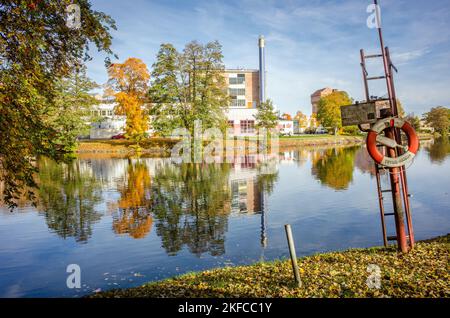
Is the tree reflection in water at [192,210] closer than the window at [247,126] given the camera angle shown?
Yes

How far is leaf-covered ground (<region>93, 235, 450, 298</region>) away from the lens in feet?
20.8

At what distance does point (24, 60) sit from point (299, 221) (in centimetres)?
1113

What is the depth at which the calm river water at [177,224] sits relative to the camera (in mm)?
9797

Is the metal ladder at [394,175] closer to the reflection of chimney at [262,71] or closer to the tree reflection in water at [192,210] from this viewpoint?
the tree reflection in water at [192,210]

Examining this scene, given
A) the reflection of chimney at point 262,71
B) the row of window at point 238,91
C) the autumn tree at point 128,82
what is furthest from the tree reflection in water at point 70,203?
the reflection of chimney at point 262,71

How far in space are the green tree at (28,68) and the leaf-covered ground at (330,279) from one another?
11.9ft

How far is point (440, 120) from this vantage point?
115 meters

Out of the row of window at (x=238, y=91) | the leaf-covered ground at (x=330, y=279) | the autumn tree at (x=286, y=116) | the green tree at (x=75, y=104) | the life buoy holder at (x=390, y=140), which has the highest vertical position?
the autumn tree at (x=286, y=116)

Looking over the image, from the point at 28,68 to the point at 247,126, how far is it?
64.9 m

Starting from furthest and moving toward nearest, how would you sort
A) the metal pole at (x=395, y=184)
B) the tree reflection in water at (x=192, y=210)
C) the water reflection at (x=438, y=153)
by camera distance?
the water reflection at (x=438, y=153), the tree reflection in water at (x=192, y=210), the metal pole at (x=395, y=184)

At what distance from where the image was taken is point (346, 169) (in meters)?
31.1

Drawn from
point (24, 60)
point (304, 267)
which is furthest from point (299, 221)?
point (24, 60)

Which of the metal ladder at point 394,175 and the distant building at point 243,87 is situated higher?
the distant building at point 243,87

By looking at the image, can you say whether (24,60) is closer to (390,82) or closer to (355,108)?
(355,108)
